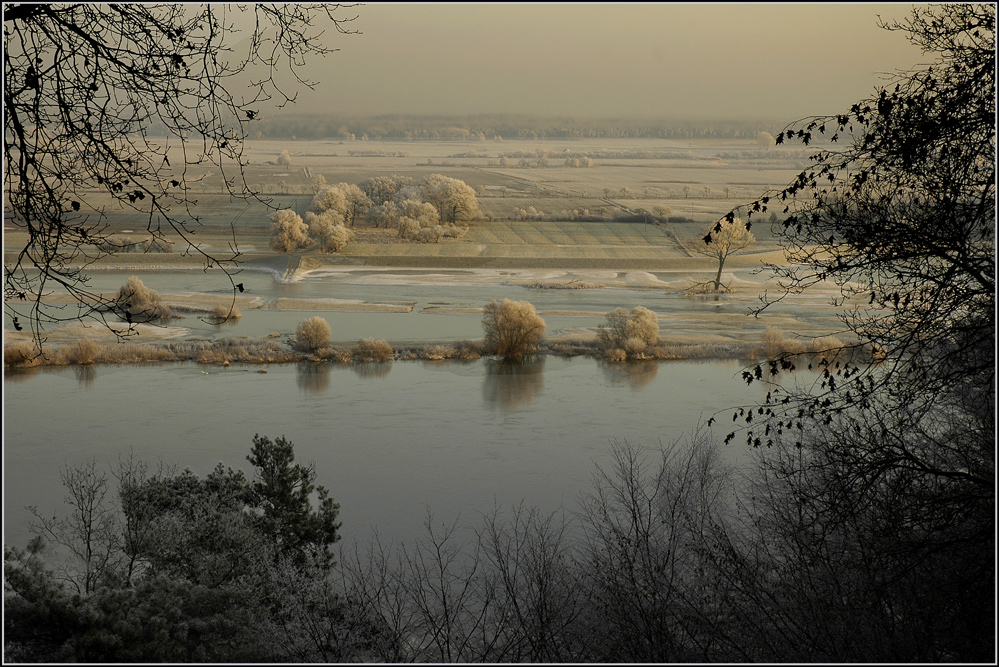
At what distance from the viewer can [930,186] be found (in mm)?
2908

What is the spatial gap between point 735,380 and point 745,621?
443 inches

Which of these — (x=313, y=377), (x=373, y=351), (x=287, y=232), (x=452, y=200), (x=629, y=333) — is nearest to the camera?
(x=313, y=377)

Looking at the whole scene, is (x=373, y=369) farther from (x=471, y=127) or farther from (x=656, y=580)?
(x=471, y=127)

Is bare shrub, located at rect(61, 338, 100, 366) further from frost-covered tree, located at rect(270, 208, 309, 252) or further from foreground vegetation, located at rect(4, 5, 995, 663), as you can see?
frost-covered tree, located at rect(270, 208, 309, 252)

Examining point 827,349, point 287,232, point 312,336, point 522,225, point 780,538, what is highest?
point 827,349

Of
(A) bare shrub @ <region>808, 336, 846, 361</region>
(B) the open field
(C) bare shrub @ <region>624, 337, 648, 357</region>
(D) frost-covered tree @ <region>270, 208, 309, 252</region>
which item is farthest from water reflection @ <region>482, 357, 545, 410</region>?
(D) frost-covered tree @ <region>270, 208, 309, 252</region>

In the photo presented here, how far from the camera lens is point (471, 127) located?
110 feet

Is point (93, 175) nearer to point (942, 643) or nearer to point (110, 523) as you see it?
point (942, 643)

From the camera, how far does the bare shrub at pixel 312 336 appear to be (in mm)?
17219

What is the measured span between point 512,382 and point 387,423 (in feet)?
11.5

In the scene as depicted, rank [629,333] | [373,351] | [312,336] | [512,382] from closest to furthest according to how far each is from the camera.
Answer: [512,382], [373,351], [312,336], [629,333]

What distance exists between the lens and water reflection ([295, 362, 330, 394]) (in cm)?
1464

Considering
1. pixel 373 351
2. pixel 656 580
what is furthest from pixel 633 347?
pixel 656 580

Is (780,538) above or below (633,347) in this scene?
above
